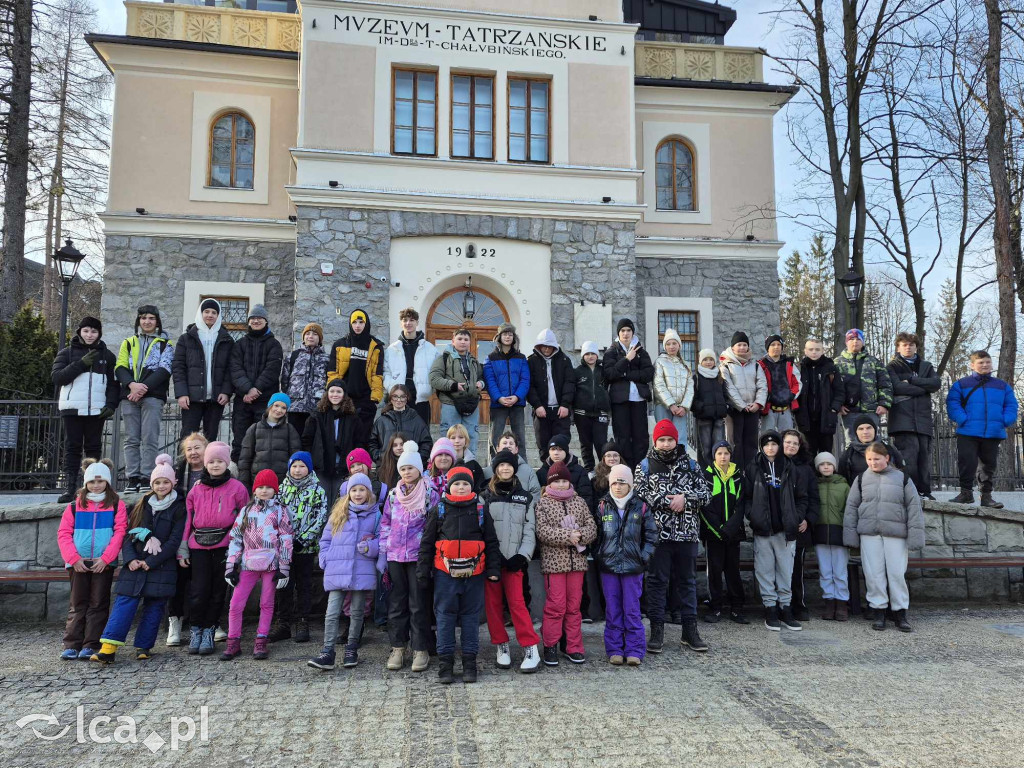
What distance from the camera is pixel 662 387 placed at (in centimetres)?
830

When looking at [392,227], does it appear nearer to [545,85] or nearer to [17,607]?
[545,85]

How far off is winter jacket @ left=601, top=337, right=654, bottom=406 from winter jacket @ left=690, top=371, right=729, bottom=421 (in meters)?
0.52

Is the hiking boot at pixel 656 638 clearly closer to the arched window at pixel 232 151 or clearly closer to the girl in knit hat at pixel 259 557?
the girl in knit hat at pixel 259 557

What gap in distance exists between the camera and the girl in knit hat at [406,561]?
5609 mm

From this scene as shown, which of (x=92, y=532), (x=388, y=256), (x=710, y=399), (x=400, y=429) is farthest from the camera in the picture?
(x=388, y=256)

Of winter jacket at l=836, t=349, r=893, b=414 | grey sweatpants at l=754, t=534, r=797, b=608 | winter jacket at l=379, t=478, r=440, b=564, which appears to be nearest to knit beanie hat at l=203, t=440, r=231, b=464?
winter jacket at l=379, t=478, r=440, b=564

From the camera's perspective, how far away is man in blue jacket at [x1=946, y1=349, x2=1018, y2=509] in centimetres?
840

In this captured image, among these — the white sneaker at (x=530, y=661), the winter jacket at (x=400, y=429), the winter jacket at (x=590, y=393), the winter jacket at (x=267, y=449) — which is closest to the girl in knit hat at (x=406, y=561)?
the white sneaker at (x=530, y=661)

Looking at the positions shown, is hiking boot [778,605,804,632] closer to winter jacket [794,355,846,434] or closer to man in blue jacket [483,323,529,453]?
winter jacket [794,355,846,434]

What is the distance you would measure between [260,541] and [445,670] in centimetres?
182

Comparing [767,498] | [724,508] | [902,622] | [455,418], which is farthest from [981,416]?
[455,418]

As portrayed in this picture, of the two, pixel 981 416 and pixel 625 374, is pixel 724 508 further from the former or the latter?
pixel 981 416

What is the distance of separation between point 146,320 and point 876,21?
46.8 ft

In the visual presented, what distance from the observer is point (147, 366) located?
25.8 feet
